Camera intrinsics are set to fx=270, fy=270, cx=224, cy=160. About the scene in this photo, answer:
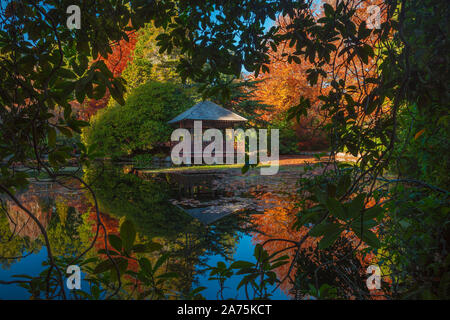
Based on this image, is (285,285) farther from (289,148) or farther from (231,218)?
(289,148)

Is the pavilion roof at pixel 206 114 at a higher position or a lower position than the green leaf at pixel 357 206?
higher

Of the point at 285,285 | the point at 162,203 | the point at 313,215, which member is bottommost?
the point at 285,285

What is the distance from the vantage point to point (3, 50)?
4.28 ft

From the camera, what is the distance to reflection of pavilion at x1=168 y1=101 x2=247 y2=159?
14773 millimetres

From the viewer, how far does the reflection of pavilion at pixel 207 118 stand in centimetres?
1477

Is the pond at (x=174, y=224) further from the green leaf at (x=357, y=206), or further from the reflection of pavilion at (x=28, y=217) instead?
the green leaf at (x=357, y=206)

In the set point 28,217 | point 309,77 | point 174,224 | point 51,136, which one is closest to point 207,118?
point 174,224

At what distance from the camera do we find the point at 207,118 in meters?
14.9

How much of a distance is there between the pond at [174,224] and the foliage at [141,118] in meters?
8.26

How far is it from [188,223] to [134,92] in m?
13.6

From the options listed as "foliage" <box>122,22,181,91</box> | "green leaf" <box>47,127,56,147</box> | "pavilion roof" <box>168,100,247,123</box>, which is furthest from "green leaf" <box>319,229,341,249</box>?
"foliage" <box>122,22,181,91</box>

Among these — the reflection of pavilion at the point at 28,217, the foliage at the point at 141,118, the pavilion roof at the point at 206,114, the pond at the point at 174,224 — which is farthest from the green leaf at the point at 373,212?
the foliage at the point at 141,118
